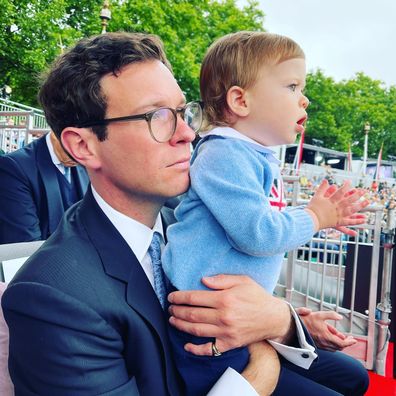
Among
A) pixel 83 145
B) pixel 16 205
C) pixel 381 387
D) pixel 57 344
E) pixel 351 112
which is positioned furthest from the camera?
pixel 351 112

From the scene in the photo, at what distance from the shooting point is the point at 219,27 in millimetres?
20938

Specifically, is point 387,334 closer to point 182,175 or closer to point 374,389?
point 374,389

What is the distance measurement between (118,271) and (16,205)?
1837 millimetres

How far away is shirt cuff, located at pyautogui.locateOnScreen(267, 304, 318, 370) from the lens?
1.63m

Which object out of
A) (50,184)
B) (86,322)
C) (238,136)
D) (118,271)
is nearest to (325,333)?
(238,136)

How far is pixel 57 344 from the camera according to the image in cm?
114

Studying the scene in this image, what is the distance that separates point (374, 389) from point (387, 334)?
1.30 meters

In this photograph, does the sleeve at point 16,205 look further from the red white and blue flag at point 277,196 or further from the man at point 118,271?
the red white and blue flag at point 277,196

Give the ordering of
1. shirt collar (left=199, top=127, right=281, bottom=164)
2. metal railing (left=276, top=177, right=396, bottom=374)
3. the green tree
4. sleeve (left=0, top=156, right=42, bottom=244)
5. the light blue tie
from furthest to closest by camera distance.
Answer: the green tree
metal railing (left=276, top=177, right=396, bottom=374)
sleeve (left=0, top=156, right=42, bottom=244)
shirt collar (left=199, top=127, right=281, bottom=164)
the light blue tie

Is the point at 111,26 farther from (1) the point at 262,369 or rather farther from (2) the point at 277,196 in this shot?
(1) the point at 262,369

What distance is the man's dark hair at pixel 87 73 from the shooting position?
150cm

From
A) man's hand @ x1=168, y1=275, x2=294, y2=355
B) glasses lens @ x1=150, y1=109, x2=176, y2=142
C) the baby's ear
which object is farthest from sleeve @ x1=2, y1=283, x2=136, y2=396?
the baby's ear

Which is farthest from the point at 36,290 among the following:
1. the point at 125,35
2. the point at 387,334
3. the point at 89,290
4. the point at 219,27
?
the point at 219,27

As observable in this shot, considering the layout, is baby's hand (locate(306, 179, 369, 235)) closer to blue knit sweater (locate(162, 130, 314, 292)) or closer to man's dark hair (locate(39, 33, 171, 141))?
blue knit sweater (locate(162, 130, 314, 292))
